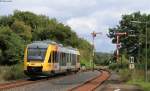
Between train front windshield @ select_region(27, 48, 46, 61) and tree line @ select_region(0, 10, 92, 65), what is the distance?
72.2 feet

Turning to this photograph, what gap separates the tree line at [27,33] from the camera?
2899 inches

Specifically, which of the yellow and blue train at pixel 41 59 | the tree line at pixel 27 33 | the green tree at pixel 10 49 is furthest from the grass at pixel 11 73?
the tree line at pixel 27 33

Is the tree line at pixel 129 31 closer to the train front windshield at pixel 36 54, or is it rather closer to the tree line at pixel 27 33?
the tree line at pixel 27 33

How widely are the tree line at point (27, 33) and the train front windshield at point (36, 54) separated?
72.2ft

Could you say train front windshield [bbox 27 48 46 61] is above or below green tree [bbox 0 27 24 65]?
below

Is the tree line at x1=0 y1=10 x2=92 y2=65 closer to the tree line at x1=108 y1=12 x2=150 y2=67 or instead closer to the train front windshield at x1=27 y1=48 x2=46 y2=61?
the tree line at x1=108 y1=12 x2=150 y2=67

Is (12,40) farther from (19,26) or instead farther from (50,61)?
(19,26)


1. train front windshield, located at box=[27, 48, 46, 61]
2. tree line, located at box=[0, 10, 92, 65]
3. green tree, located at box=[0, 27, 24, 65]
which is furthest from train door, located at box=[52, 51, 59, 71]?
tree line, located at box=[0, 10, 92, 65]

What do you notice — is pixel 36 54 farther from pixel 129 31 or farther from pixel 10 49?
pixel 129 31

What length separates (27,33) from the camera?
109 meters

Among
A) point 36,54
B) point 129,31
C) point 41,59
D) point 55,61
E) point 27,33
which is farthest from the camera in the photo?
point 129,31

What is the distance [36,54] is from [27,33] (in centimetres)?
5914

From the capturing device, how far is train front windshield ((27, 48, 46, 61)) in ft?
164

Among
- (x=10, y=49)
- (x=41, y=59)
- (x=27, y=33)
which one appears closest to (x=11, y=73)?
(x=41, y=59)
